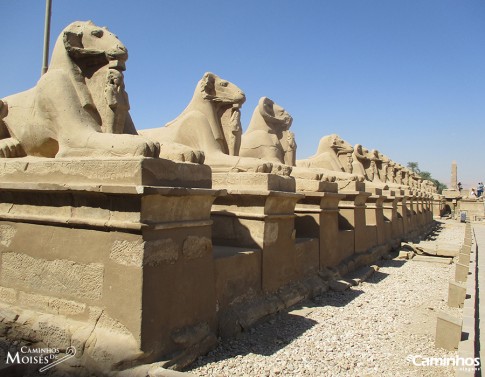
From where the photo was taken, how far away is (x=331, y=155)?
36.2ft

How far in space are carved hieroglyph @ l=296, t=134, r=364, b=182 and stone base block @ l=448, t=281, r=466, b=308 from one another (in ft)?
19.8

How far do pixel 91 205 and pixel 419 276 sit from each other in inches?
224

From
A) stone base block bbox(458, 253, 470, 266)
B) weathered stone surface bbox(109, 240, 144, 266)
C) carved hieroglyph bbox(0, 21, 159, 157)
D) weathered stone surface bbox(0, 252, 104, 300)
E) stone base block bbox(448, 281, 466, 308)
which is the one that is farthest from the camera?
stone base block bbox(458, 253, 470, 266)

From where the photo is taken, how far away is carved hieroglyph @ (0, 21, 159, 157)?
3395mm

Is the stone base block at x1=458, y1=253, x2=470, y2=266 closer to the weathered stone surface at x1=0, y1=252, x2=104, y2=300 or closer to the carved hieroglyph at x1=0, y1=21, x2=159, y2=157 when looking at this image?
the carved hieroglyph at x1=0, y1=21, x2=159, y2=157

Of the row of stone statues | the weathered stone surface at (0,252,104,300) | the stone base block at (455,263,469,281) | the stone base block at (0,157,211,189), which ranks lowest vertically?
the stone base block at (455,263,469,281)

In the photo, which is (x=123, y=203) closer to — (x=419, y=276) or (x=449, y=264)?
(x=419, y=276)

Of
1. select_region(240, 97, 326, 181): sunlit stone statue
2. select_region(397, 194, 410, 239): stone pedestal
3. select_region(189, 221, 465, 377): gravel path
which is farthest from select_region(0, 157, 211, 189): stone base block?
select_region(397, 194, 410, 239): stone pedestal

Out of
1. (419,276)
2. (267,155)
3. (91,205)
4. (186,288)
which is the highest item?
(267,155)

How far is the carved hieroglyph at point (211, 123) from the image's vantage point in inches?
213

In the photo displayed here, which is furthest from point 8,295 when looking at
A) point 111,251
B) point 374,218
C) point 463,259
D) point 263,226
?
point 374,218

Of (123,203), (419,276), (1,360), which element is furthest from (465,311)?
(1,360)

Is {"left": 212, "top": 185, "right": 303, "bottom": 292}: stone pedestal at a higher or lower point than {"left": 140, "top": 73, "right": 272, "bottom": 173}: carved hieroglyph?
lower

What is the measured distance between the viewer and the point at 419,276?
6977 millimetres
